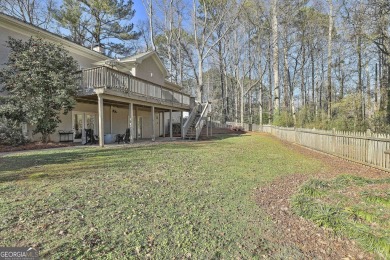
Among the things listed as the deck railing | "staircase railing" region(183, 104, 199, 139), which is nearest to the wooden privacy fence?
"staircase railing" region(183, 104, 199, 139)

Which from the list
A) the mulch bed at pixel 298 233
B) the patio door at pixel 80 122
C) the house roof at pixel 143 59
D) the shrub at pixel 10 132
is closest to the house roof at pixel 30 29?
the house roof at pixel 143 59

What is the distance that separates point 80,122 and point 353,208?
565 inches

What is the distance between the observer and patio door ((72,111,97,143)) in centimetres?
1367

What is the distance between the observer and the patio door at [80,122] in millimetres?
13672

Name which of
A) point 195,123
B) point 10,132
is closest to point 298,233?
point 10,132

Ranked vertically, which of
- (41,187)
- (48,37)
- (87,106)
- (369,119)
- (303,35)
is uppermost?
(303,35)

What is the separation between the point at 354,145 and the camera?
824 cm

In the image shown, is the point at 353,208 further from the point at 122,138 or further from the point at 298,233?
the point at 122,138

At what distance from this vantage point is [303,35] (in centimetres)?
2536

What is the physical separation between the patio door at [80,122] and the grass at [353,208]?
12.4 meters

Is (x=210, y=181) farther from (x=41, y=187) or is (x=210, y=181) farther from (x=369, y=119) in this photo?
(x=369, y=119)

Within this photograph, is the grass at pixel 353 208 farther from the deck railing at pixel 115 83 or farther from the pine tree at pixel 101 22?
the pine tree at pixel 101 22

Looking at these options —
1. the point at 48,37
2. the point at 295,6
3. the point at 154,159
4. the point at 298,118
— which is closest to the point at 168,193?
the point at 154,159

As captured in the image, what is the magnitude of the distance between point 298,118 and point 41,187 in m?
17.6
